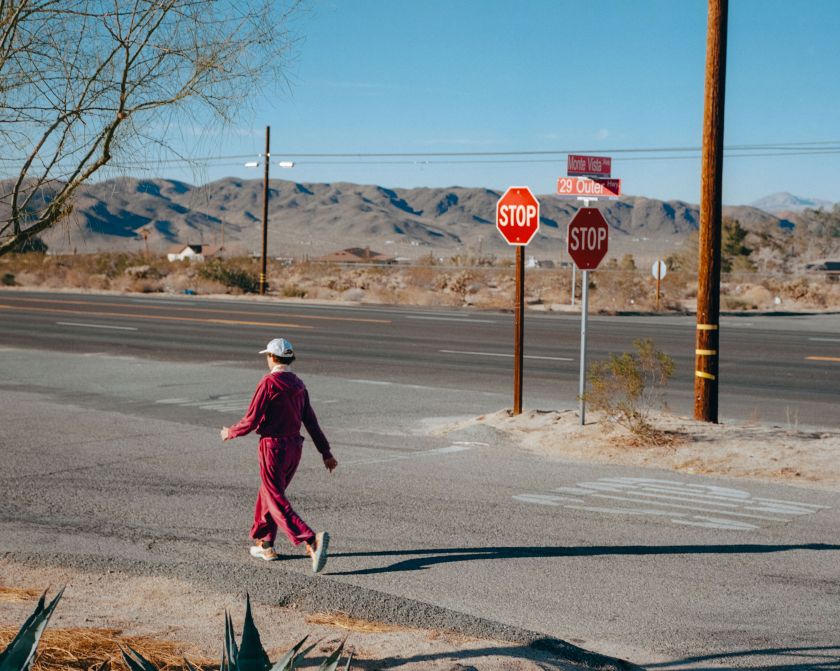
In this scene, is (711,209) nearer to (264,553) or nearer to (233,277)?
(264,553)

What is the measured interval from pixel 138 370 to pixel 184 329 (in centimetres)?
926

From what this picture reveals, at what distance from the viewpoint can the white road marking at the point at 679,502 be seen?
348 inches

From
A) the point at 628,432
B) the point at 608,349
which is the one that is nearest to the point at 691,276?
the point at 608,349

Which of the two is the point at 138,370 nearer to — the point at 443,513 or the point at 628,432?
the point at 628,432

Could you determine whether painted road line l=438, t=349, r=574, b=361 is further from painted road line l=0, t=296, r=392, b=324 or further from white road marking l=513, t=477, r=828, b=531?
white road marking l=513, t=477, r=828, b=531

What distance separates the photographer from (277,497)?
7426mm

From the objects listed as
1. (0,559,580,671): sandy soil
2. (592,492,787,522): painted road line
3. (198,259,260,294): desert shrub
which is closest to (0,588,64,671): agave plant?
(0,559,580,671): sandy soil

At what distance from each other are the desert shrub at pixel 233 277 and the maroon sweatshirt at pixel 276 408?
48.5 m

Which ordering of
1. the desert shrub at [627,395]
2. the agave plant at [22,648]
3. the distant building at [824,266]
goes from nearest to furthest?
the agave plant at [22,648], the desert shrub at [627,395], the distant building at [824,266]

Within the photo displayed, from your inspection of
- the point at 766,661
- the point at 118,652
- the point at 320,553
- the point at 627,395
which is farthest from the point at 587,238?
the point at 118,652

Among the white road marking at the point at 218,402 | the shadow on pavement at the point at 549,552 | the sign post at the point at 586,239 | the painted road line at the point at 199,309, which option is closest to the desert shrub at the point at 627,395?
the sign post at the point at 586,239

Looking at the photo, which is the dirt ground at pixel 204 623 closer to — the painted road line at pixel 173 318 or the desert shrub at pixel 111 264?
the painted road line at pixel 173 318

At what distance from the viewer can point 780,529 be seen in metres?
8.48

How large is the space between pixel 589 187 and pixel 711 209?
4.68 ft
